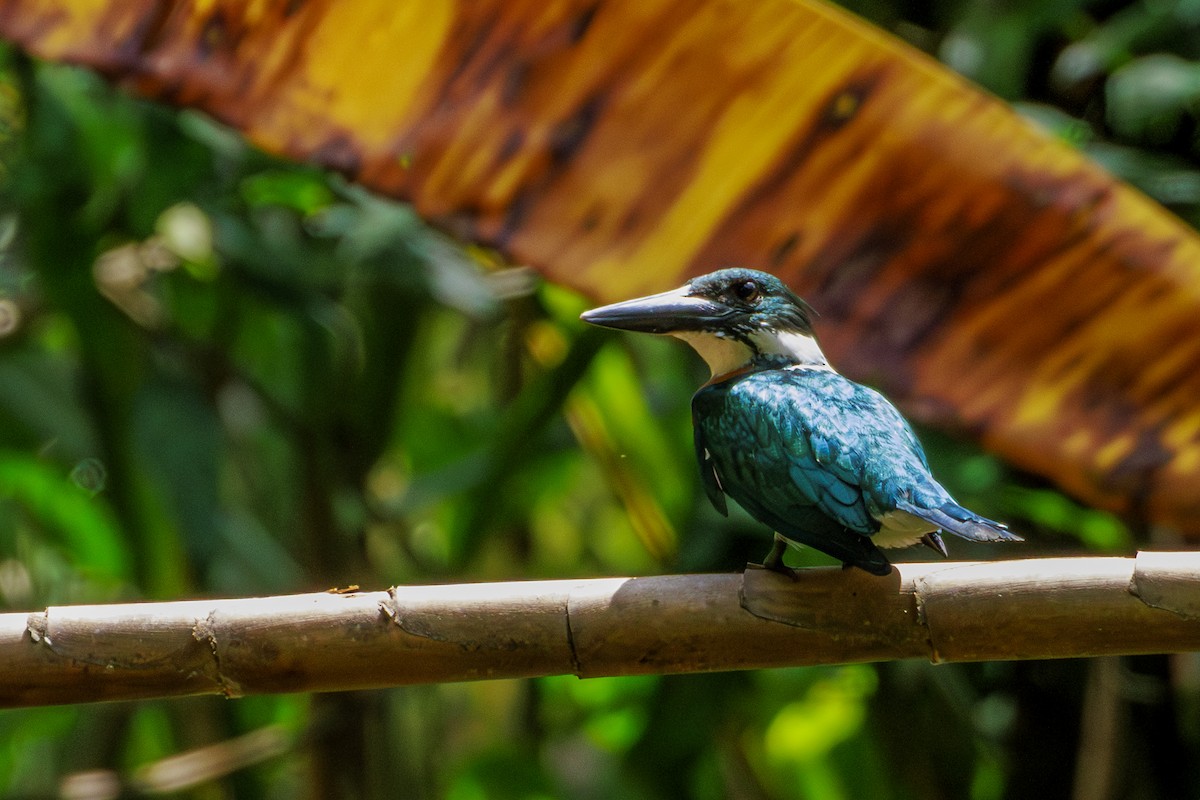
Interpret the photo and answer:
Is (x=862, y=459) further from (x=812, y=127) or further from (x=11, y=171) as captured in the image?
(x=11, y=171)

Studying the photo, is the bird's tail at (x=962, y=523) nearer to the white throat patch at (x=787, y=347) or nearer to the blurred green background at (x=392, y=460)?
the white throat patch at (x=787, y=347)

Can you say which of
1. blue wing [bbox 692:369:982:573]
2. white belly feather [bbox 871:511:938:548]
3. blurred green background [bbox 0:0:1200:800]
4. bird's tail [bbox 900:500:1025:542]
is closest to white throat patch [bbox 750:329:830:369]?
blue wing [bbox 692:369:982:573]

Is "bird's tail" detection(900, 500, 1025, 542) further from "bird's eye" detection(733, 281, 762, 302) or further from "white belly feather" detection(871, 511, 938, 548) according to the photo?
"bird's eye" detection(733, 281, 762, 302)

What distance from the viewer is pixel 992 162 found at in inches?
85.5

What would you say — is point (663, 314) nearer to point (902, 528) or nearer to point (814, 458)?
point (814, 458)

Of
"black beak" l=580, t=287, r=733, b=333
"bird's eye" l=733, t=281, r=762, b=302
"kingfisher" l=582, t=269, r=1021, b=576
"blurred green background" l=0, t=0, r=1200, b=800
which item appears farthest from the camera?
"blurred green background" l=0, t=0, r=1200, b=800

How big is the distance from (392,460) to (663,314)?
2943 mm

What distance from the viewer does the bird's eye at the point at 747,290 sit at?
7.29 ft

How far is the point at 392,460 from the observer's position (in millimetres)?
4969

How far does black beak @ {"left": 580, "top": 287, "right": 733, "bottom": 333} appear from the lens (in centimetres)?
211

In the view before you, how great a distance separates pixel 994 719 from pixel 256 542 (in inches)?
86.7

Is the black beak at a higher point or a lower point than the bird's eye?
lower

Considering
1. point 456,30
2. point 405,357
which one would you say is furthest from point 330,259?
point 456,30

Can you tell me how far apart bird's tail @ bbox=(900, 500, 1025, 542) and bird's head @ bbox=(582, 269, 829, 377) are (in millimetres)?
519
